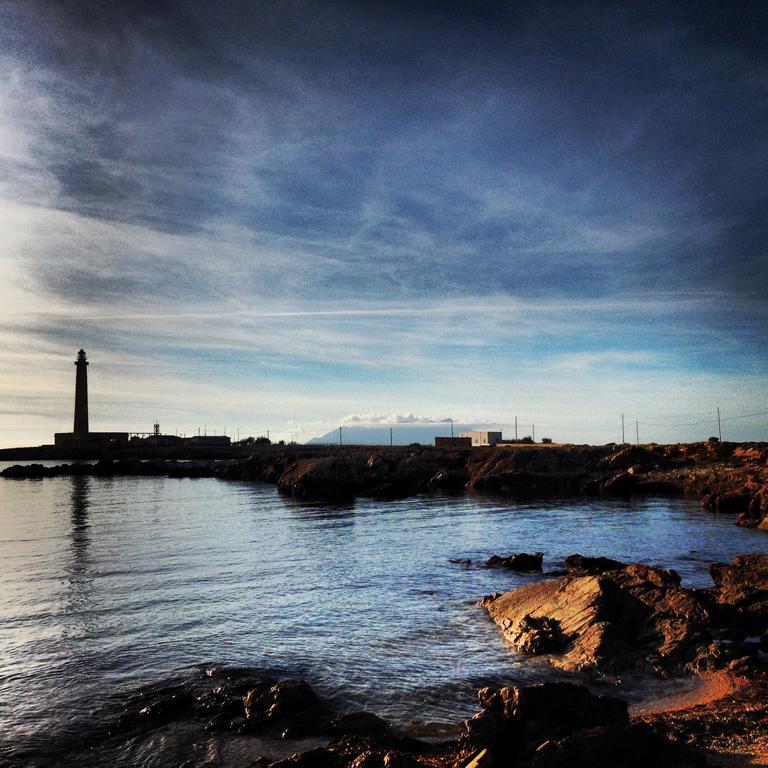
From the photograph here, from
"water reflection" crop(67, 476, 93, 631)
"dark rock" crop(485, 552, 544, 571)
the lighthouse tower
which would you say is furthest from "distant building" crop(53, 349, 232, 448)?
"dark rock" crop(485, 552, 544, 571)

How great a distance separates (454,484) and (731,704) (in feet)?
201

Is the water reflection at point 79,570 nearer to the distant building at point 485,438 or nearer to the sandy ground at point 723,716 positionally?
the sandy ground at point 723,716

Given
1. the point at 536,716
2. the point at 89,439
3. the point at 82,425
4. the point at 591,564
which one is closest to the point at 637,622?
the point at 536,716

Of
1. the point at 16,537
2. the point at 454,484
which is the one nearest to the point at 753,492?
the point at 454,484

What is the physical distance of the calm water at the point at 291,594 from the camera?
547 inches

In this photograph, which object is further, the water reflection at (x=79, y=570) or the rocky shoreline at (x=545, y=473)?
the rocky shoreline at (x=545, y=473)

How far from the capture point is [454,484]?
72.5 meters

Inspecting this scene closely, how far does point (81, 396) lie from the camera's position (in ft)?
518

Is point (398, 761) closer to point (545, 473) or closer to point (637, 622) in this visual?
point (637, 622)

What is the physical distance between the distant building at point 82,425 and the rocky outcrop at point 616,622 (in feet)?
516

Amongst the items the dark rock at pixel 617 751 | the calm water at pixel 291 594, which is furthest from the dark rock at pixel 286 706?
the dark rock at pixel 617 751

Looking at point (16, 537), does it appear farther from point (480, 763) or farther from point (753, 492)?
point (753, 492)

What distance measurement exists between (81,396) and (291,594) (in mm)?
154906

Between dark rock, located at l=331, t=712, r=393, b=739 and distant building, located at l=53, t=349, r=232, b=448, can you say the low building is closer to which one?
distant building, located at l=53, t=349, r=232, b=448
